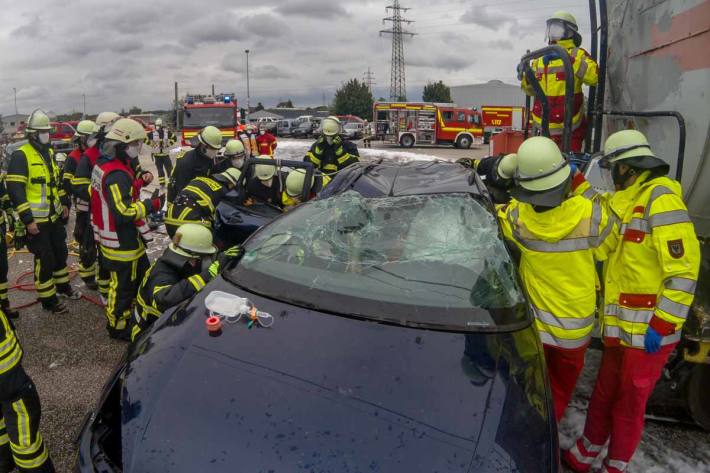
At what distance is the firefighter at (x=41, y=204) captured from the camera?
4.29 meters

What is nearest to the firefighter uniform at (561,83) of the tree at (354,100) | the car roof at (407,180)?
the car roof at (407,180)

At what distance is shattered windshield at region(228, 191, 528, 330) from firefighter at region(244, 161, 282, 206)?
172cm

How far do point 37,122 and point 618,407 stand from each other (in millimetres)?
5361

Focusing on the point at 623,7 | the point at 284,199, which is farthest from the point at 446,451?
the point at 623,7

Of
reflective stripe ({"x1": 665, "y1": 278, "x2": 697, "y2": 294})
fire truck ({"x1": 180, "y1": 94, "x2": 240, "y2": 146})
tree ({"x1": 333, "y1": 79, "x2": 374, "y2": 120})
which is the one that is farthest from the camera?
tree ({"x1": 333, "y1": 79, "x2": 374, "y2": 120})

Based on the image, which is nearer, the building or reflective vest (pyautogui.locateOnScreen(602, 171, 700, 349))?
reflective vest (pyautogui.locateOnScreen(602, 171, 700, 349))

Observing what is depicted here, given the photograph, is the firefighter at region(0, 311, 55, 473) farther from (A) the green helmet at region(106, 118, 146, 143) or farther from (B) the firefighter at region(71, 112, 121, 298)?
(B) the firefighter at region(71, 112, 121, 298)

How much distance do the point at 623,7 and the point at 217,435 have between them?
4144 millimetres

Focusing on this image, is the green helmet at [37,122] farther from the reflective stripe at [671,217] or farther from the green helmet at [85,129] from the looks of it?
the reflective stripe at [671,217]

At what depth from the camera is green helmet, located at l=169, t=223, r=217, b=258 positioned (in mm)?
2973

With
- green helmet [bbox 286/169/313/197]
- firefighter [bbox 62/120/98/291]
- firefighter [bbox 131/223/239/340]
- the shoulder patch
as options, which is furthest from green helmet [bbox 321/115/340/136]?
the shoulder patch

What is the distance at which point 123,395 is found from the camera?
1.68m

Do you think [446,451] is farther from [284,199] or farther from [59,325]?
[59,325]

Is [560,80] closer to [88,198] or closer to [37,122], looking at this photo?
[88,198]
